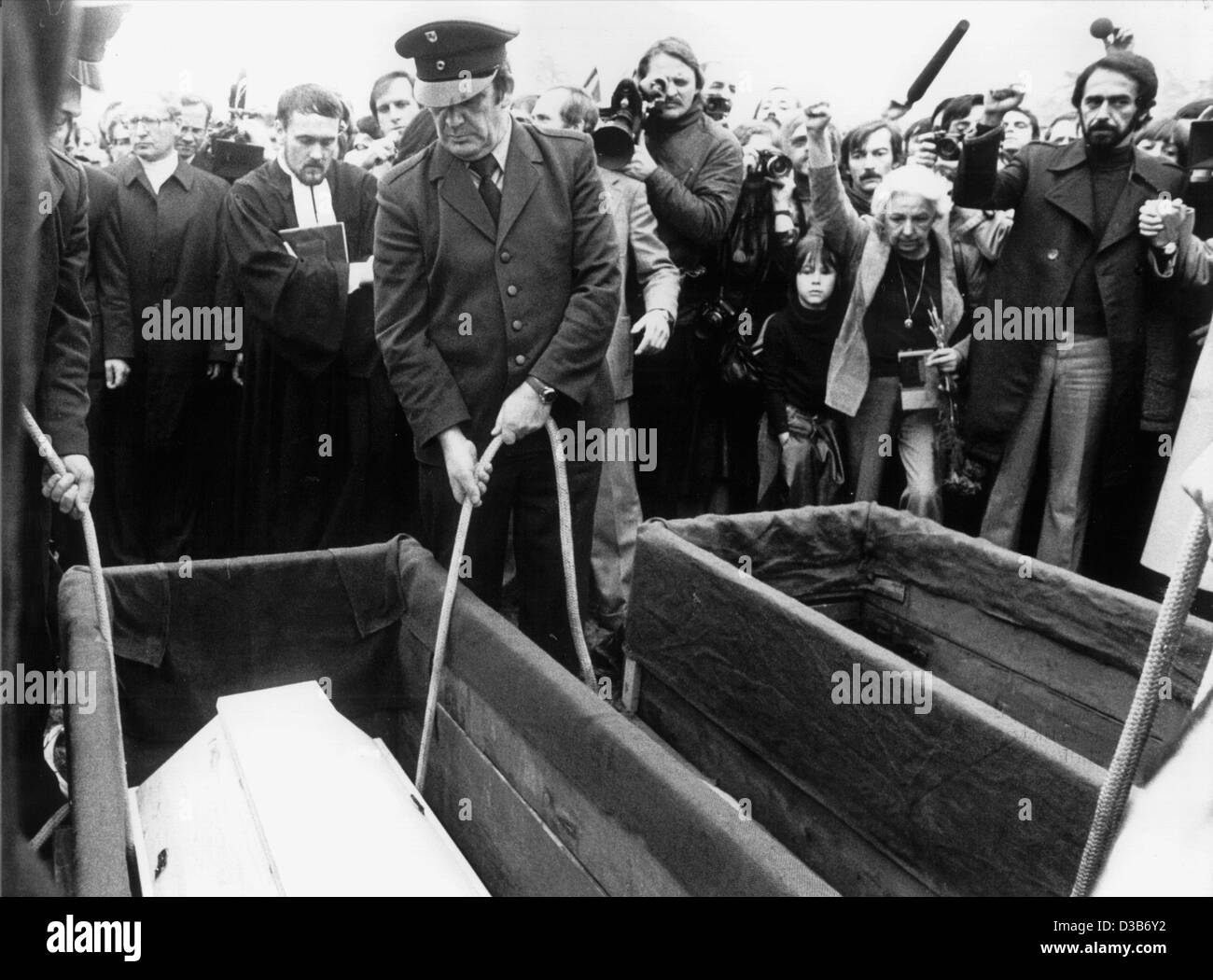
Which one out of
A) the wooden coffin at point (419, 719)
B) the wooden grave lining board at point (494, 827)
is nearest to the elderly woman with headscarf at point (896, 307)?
the wooden coffin at point (419, 719)

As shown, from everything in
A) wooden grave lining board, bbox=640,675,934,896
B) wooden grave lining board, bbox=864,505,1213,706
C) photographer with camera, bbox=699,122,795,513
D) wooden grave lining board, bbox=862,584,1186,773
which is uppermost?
photographer with camera, bbox=699,122,795,513

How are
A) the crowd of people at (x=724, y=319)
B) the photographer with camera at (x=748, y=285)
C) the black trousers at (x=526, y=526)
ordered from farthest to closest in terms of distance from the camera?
the photographer with camera at (x=748, y=285)
the crowd of people at (x=724, y=319)
the black trousers at (x=526, y=526)

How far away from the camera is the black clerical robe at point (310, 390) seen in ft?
9.77

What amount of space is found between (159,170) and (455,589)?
1776 millimetres

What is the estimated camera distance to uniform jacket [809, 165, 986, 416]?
3.12 m

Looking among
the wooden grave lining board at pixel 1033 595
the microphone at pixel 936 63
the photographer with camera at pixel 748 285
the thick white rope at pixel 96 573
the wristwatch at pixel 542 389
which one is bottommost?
the wooden grave lining board at pixel 1033 595

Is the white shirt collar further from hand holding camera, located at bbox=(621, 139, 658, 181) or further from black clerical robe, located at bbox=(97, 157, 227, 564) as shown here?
hand holding camera, located at bbox=(621, 139, 658, 181)

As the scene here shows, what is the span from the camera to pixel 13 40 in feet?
3.22

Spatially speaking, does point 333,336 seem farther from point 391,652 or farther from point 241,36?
point 241,36

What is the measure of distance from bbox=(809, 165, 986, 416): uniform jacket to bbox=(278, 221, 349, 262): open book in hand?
123 cm

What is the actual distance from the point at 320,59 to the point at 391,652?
3.51ft

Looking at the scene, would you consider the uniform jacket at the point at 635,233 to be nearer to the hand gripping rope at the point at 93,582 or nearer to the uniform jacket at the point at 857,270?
the uniform jacket at the point at 857,270

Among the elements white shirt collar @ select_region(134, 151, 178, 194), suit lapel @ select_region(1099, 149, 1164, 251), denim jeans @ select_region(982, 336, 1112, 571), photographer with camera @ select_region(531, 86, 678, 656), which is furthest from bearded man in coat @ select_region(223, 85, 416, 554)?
suit lapel @ select_region(1099, 149, 1164, 251)
